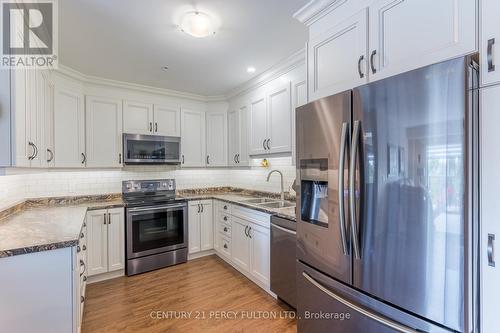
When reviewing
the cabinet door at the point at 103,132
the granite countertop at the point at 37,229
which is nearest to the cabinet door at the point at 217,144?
the cabinet door at the point at 103,132

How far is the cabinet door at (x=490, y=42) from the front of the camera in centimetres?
94

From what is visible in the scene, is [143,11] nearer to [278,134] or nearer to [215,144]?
[278,134]

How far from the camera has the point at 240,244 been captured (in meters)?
3.04

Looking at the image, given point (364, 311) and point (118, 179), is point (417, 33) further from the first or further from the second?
point (118, 179)

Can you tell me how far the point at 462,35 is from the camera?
1043 millimetres

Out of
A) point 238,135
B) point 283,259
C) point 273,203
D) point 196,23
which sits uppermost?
point 196,23

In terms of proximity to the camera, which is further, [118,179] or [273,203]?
[118,179]

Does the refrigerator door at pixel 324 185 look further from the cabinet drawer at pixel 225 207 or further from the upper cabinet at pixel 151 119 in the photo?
the upper cabinet at pixel 151 119

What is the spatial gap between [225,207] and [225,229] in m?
0.31

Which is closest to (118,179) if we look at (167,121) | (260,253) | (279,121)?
(167,121)

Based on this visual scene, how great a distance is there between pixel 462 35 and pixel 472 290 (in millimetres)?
1056

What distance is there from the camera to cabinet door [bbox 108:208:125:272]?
2.94 m

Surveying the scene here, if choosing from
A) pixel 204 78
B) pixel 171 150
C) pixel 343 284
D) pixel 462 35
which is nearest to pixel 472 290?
pixel 343 284

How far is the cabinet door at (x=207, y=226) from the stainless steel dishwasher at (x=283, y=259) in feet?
5.05
